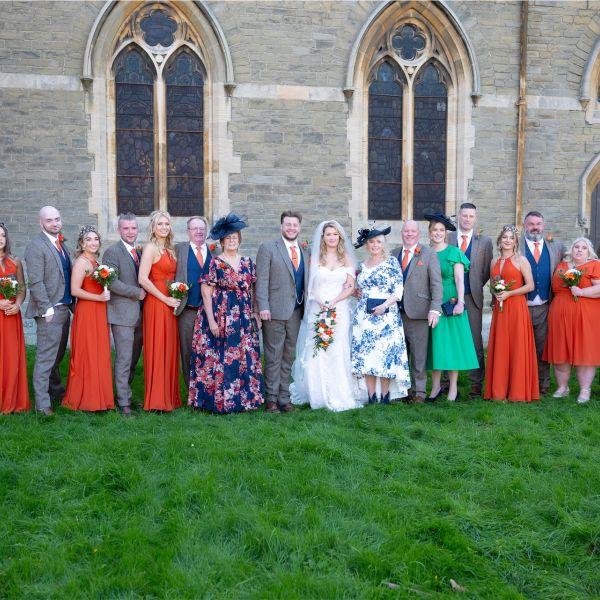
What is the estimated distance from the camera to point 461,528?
4.25m

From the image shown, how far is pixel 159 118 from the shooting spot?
12.4m

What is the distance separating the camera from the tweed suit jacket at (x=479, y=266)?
7.80 m

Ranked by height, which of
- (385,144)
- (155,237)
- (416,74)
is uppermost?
(416,74)

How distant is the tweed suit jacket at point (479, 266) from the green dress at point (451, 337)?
288 mm

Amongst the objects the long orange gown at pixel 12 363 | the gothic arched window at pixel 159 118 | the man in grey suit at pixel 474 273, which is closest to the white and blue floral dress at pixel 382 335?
the man in grey suit at pixel 474 273

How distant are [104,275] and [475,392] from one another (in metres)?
4.12

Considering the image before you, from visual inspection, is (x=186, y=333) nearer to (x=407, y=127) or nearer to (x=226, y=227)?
(x=226, y=227)

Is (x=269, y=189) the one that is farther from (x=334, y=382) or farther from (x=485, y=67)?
(x=334, y=382)

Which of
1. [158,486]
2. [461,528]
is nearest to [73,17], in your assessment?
[158,486]

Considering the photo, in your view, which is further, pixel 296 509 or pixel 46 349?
pixel 46 349

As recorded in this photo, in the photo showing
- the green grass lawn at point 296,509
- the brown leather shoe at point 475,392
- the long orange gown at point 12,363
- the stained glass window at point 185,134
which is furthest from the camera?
the stained glass window at point 185,134

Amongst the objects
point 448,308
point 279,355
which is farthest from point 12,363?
point 448,308

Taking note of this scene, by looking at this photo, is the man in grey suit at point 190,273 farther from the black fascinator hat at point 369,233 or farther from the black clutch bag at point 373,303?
the black clutch bag at point 373,303

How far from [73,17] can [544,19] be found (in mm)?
8272
